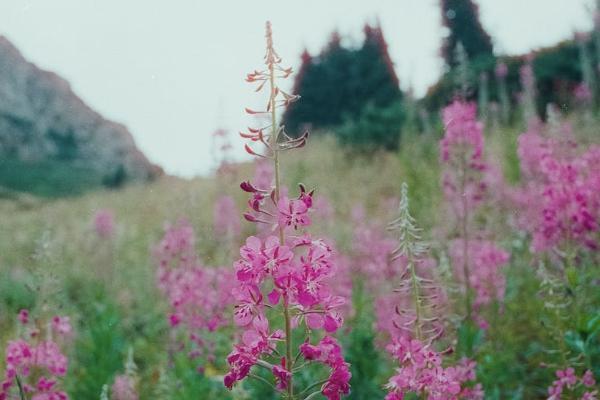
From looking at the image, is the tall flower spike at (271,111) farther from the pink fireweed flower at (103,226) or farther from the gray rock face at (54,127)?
the gray rock face at (54,127)

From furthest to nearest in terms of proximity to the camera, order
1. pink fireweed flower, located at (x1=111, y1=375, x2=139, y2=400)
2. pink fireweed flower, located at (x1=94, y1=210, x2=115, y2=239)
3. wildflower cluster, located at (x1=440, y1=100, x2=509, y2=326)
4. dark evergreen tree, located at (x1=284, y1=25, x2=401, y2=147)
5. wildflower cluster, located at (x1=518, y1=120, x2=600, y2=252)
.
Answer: dark evergreen tree, located at (x1=284, y1=25, x2=401, y2=147) → pink fireweed flower, located at (x1=94, y1=210, x2=115, y2=239) → wildflower cluster, located at (x1=440, y1=100, x2=509, y2=326) → pink fireweed flower, located at (x1=111, y1=375, x2=139, y2=400) → wildflower cluster, located at (x1=518, y1=120, x2=600, y2=252)

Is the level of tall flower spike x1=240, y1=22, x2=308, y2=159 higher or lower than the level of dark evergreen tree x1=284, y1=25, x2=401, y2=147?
lower

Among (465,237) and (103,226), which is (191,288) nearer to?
(465,237)

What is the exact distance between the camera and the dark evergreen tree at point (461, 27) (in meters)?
25.1

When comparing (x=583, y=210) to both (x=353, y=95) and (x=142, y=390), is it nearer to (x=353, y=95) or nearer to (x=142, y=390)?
(x=142, y=390)

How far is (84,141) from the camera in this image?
2923 centimetres

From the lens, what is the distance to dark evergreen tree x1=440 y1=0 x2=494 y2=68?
82.5ft

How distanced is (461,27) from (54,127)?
58.1 feet

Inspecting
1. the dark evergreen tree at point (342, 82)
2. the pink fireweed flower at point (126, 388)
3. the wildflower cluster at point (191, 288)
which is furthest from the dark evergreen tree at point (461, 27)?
the pink fireweed flower at point (126, 388)

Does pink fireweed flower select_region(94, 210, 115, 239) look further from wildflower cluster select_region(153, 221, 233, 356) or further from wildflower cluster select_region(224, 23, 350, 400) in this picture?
wildflower cluster select_region(224, 23, 350, 400)

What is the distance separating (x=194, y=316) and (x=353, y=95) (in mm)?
21974

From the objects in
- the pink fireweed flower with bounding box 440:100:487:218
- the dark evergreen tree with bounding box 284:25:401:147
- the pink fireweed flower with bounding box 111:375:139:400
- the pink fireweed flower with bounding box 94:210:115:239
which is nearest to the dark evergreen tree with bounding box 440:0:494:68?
the dark evergreen tree with bounding box 284:25:401:147

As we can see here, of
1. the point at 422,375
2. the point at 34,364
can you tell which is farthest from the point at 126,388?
the point at 422,375

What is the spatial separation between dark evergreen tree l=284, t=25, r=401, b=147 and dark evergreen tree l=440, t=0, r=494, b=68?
2.61 metres
